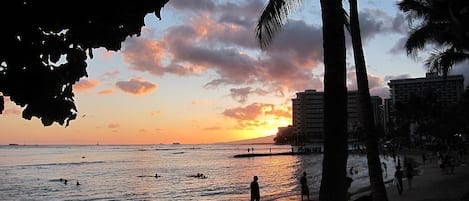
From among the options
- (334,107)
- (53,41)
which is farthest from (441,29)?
(53,41)

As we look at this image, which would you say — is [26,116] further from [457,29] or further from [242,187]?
[242,187]

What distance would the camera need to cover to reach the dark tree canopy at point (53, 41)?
2.97 m

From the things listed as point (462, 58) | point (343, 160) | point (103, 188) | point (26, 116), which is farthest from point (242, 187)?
point (26, 116)

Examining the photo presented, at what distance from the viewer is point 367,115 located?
11859mm

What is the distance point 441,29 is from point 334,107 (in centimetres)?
1434

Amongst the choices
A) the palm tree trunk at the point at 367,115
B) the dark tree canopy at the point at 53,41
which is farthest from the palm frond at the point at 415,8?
the dark tree canopy at the point at 53,41

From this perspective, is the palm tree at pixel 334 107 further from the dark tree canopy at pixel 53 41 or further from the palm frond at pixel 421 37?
the palm frond at pixel 421 37

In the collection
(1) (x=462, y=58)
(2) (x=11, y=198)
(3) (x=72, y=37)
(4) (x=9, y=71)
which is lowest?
(2) (x=11, y=198)

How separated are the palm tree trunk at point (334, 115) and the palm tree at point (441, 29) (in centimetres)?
1198

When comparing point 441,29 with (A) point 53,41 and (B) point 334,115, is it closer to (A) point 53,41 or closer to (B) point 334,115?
(B) point 334,115

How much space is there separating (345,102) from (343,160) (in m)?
0.84

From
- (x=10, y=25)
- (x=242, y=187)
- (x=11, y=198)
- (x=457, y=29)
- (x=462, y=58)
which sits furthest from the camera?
(x=242, y=187)

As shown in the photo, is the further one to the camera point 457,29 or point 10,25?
point 457,29

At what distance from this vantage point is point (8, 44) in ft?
9.77
